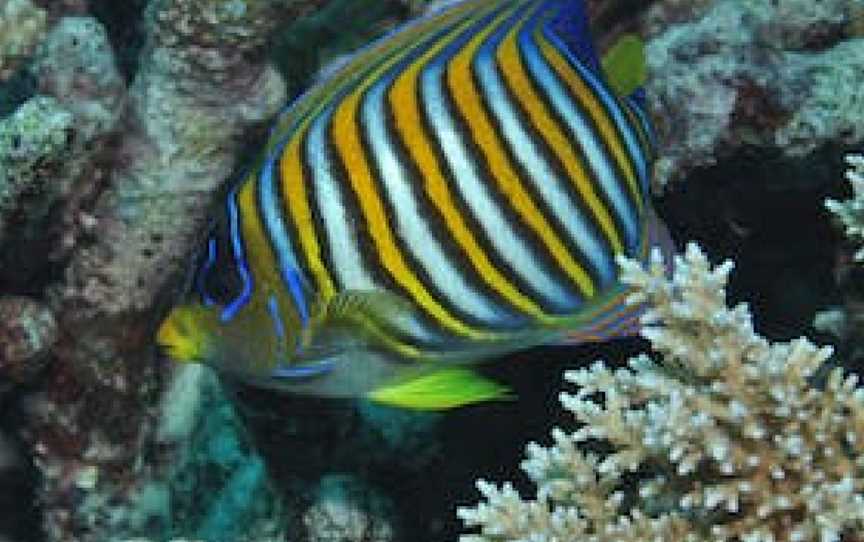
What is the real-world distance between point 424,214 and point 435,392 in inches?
17.6

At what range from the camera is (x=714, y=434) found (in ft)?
6.87

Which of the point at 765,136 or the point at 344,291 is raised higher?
the point at 765,136

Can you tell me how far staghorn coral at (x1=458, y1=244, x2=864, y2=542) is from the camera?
208cm

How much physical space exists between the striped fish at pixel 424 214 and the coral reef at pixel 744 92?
57cm

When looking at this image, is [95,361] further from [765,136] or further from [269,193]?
[765,136]

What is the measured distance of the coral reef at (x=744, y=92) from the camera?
9.11ft

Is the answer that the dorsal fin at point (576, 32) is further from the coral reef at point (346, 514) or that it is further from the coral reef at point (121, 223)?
the coral reef at point (346, 514)

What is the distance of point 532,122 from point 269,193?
53cm

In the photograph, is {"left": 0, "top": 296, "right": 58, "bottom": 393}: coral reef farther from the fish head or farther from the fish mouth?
the fish mouth

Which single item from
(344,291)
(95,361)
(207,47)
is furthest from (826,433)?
(95,361)

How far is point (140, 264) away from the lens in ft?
11.2

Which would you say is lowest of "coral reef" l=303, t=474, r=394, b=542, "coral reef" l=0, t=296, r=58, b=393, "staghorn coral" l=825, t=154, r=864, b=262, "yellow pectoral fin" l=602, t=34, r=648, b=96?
"coral reef" l=303, t=474, r=394, b=542

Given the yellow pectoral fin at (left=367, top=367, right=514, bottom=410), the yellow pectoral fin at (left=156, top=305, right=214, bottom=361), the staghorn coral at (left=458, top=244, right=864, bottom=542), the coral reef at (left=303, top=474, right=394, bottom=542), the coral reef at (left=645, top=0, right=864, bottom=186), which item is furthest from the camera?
the coral reef at (left=303, top=474, right=394, bottom=542)

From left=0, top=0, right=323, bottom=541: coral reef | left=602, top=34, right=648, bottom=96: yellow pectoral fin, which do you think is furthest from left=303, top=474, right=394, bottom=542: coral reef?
left=602, top=34, right=648, bottom=96: yellow pectoral fin
